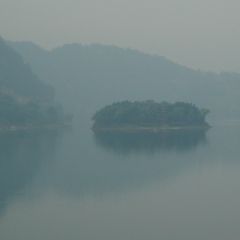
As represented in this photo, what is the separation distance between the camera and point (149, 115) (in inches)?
2009

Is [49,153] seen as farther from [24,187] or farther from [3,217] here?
[3,217]

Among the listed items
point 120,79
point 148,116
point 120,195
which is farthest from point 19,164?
point 120,79

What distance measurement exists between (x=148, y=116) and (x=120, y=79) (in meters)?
59.8

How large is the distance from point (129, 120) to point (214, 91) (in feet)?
193

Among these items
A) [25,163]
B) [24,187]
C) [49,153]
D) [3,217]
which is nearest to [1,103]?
[49,153]

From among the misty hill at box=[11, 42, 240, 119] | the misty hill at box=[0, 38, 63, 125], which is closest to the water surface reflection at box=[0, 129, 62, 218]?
the misty hill at box=[0, 38, 63, 125]

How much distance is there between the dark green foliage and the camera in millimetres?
50750

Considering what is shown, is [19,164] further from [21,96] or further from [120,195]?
[21,96]

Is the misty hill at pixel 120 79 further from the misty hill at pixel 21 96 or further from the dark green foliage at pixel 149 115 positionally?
the dark green foliage at pixel 149 115

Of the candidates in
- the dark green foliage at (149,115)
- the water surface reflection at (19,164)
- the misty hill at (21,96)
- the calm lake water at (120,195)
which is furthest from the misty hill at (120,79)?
the calm lake water at (120,195)

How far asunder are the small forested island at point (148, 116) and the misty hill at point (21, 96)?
8931 mm

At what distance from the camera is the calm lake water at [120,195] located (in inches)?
505

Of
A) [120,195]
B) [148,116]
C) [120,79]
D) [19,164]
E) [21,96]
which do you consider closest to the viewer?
[120,195]

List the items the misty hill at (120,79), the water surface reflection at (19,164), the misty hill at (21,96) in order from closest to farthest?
the water surface reflection at (19,164) → the misty hill at (21,96) → the misty hill at (120,79)
